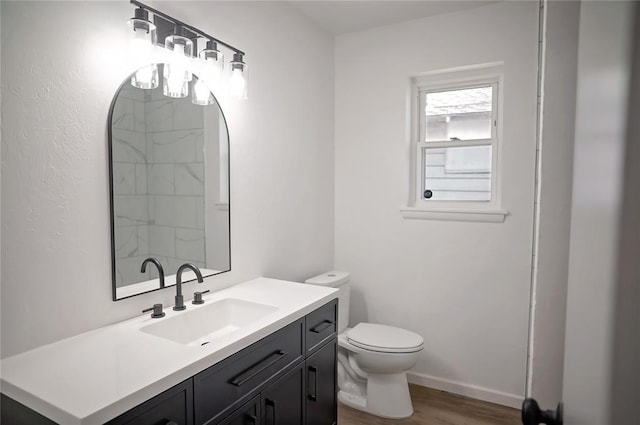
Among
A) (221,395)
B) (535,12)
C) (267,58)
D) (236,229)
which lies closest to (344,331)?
(236,229)

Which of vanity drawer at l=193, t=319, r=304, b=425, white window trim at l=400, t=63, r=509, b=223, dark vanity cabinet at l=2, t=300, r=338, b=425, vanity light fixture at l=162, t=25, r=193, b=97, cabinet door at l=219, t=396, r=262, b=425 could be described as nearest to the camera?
dark vanity cabinet at l=2, t=300, r=338, b=425

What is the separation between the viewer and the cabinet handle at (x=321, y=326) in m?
1.85

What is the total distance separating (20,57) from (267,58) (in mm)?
1352

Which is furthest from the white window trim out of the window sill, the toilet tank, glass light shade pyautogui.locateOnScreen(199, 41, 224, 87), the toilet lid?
glass light shade pyautogui.locateOnScreen(199, 41, 224, 87)

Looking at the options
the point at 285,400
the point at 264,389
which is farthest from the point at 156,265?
the point at 285,400

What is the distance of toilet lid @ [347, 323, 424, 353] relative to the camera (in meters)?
2.32

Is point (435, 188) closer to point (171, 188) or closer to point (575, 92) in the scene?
point (171, 188)

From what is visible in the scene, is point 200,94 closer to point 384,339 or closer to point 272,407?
point 272,407

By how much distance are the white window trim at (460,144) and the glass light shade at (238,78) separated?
4.55 feet

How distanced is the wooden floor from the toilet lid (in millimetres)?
452

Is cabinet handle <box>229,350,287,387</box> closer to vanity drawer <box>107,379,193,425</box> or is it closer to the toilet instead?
vanity drawer <box>107,379,193,425</box>

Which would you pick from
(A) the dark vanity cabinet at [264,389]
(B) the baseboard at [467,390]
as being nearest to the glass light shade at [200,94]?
(A) the dark vanity cabinet at [264,389]

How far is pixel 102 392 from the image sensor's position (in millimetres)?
1002

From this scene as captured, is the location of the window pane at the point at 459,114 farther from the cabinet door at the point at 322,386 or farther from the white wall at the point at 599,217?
the white wall at the point at 599,217
